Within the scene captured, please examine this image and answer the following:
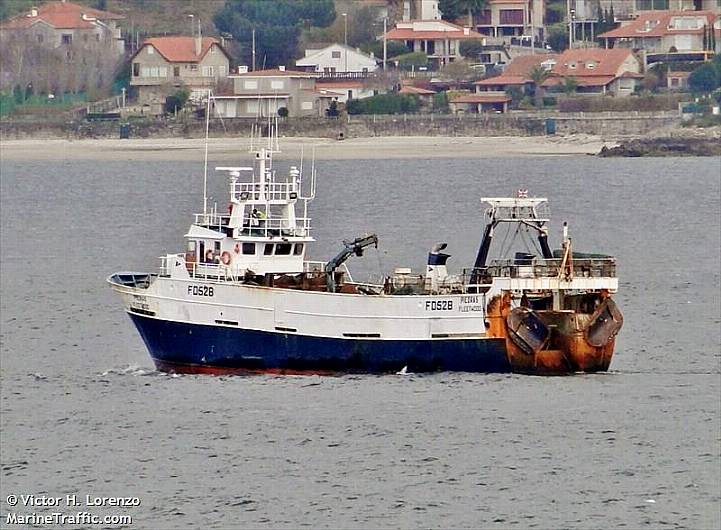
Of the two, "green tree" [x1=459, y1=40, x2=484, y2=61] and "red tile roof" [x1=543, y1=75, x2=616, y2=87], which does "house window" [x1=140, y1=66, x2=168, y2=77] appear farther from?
"red tile roof" [x1=543, y1=75, x2=616, y2=87]

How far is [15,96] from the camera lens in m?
185

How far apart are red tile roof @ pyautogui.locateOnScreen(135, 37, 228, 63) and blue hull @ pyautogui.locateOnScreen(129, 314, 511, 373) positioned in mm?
124775

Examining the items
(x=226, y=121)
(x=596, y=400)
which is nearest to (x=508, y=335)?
(x=596, y=400)

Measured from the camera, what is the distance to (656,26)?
18538cm

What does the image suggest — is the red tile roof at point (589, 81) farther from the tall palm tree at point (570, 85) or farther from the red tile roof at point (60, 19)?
the red tile roof at point (60, 19)

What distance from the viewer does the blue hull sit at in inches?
2244

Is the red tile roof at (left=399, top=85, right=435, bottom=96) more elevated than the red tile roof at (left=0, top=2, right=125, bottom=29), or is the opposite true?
the red tile roof at (left=0, top=2, right=125, bottom=29)

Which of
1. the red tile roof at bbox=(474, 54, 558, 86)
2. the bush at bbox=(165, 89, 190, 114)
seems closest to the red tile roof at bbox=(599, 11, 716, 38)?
the red tile roof at bbox=(474, 54, 558, 86)

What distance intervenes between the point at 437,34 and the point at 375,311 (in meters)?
135

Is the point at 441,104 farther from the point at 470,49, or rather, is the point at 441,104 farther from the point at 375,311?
the point at 375,311

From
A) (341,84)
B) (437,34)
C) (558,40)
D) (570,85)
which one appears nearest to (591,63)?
(570,85)

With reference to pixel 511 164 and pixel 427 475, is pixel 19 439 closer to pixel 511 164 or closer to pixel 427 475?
pixel 427 475

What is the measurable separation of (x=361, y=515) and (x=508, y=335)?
1239cm

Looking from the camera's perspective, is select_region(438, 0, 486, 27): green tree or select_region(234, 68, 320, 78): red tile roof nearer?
select_region(234, 68, 320, 78): red tile roof
